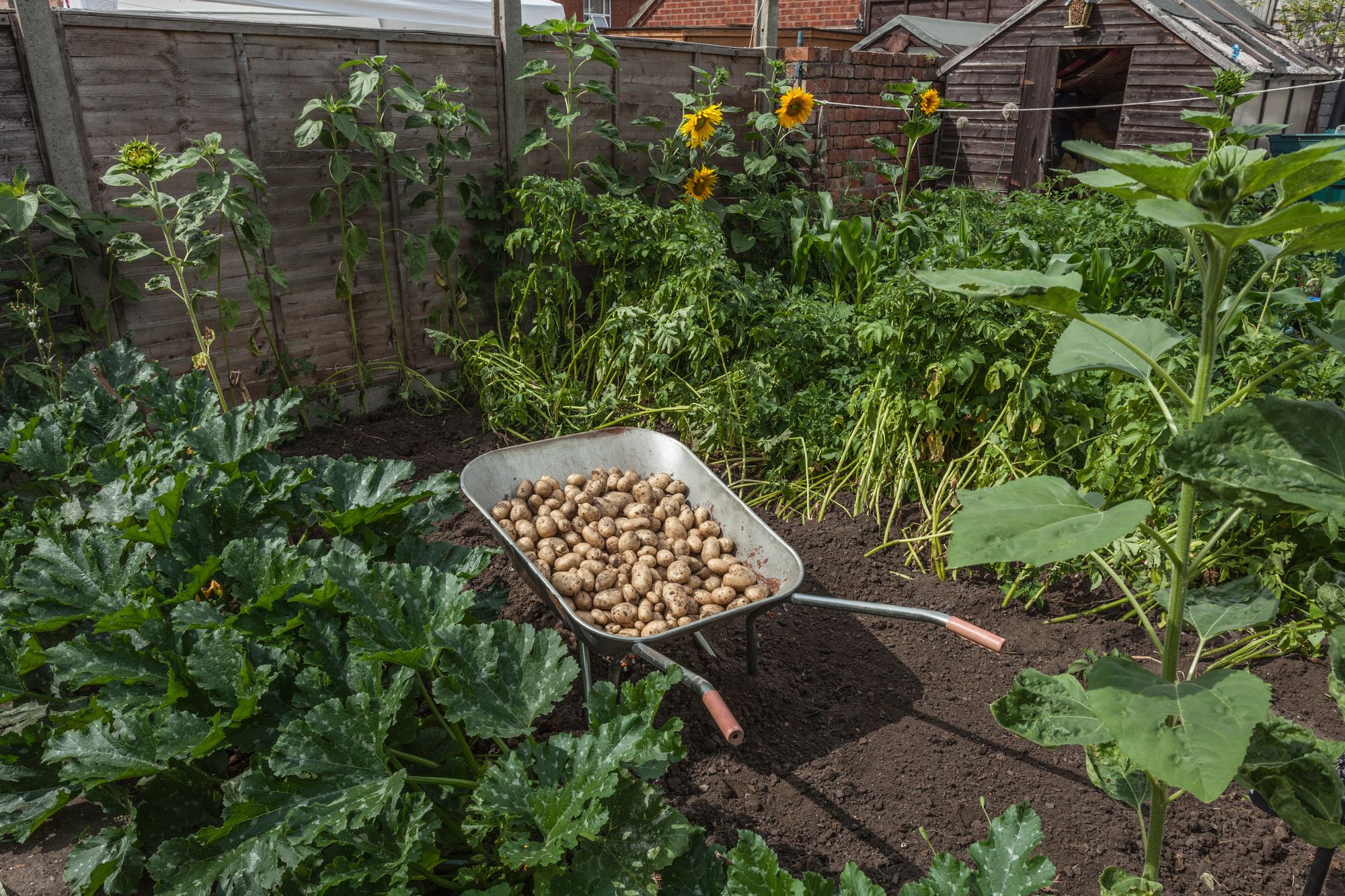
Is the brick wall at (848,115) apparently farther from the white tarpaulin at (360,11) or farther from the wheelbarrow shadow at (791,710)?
the wheelbarrow shadow at (791,710)

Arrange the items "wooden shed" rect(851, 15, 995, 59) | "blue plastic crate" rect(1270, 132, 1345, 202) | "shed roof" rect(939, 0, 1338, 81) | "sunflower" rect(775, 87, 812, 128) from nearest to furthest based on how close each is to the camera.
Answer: "sunflower" rect(775, 87, 812, 128)
"blue plastic crate" rect(1270, 132, 1345, 202)
"shed roof" rect(939, 0, 1338, 81)
"wooden shed" rect(851, 15, 995, 59)

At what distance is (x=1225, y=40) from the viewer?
7.00 meters

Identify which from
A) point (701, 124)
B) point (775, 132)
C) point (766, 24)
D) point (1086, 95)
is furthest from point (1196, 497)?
point (1086, 95)

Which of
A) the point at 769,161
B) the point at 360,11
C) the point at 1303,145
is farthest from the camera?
the point at 360,11

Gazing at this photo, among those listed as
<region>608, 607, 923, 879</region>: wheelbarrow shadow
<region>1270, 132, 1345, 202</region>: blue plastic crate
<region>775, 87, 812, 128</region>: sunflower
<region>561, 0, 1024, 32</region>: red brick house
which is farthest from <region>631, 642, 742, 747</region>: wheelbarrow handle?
<region>561, 0, 1024, 32</region>: red brick house

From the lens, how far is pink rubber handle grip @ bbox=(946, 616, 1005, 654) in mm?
1686

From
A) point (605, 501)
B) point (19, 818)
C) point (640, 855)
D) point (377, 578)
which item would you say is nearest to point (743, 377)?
point (605, 501)

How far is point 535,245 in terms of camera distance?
385 centimetres

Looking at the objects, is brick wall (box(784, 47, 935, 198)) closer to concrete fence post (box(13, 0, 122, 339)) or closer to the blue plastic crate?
the blue plastic crate

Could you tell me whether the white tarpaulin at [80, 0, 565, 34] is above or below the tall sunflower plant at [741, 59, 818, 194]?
above

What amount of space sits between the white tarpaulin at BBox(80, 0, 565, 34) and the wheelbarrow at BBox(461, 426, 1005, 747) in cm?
365

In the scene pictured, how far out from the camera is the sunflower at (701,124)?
4109mm

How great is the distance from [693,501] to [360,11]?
596 cm

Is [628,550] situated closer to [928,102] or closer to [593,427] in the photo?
[593,427]
